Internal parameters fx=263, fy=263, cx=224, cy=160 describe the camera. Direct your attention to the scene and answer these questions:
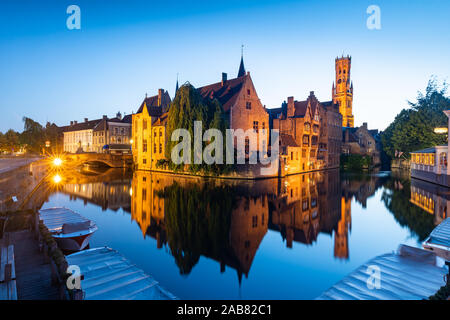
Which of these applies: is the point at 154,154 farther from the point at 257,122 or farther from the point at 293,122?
the point at 293,122

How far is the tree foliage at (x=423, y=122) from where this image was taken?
164 ft

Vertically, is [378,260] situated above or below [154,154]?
below

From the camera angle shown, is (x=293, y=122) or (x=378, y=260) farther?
(x=293, y=122)

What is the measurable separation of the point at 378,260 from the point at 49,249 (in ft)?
34.8

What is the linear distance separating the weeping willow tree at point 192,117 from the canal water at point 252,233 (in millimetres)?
8365

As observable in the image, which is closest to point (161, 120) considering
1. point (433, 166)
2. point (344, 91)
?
point (433, 166)

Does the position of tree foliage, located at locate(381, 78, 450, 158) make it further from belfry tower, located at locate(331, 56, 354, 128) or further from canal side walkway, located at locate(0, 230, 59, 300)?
canal side walkway, located at locate(0, 230, 59, 300)

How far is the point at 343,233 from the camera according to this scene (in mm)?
13969

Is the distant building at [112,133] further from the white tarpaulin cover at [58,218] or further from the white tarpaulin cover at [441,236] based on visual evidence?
the white tarpaulin cover at [441,236]

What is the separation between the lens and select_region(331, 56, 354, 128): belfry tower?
113 m

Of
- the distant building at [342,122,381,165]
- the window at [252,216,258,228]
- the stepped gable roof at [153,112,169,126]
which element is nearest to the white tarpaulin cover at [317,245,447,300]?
the window at [252,216,258,228]

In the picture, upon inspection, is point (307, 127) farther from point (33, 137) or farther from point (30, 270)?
point (33, 137)
